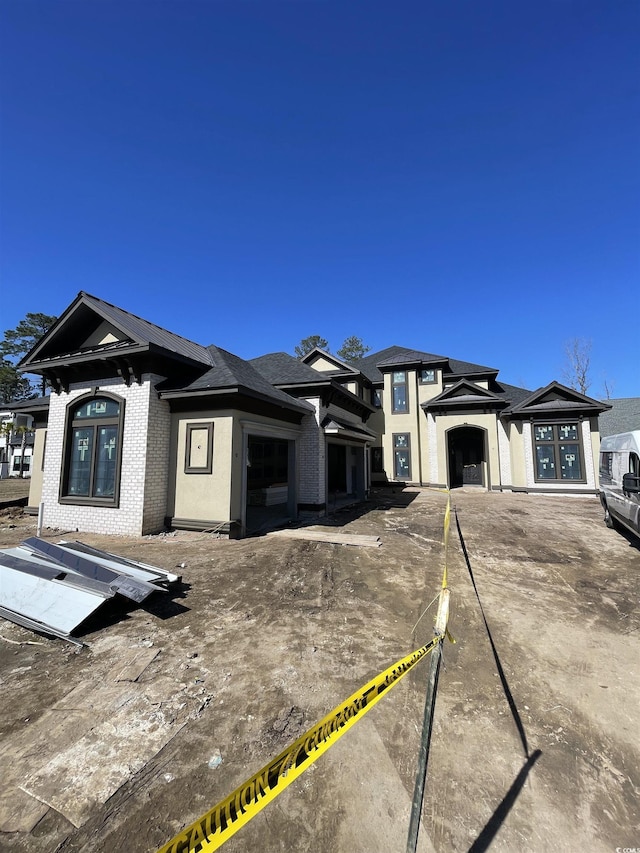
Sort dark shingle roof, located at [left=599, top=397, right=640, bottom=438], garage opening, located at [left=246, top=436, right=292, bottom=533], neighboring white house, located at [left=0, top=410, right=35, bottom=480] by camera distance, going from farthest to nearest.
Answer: neighboring white house, located at [left=0, top=410, right=35, bottom=480] → dark shingle roof, located at [left=599, top=397, right=640, bottom=438] → garage opening, located at [left=246, top=436, right=292, bottom=533]

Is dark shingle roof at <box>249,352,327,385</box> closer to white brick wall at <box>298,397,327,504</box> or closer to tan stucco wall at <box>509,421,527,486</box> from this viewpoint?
white brick wall at <box>298,397,327,504</box>

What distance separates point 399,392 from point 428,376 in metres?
2.31

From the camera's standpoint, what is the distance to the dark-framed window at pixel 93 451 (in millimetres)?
10609

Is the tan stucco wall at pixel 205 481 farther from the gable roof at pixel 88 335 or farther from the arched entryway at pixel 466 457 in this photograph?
the arched entryway at pixel 466 457

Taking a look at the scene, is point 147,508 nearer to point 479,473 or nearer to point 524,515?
point 524,515

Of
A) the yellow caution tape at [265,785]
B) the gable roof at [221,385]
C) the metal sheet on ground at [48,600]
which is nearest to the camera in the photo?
the yellow caution tape at [265,785]

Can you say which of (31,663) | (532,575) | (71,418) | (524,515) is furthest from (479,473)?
(31,663)

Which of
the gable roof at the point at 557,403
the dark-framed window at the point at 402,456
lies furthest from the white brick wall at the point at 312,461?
the gable roof at the point at 557,403

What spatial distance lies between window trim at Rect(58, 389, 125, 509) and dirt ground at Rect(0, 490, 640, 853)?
Answer: 17.6 feet

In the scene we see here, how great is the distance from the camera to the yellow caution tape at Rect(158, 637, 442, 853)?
1.38 m

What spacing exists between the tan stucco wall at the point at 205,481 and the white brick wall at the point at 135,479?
0.39 m

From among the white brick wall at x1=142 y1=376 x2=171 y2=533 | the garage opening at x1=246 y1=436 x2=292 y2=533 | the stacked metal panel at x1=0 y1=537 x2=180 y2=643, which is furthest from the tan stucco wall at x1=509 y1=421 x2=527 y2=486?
the stacked metal panel at x1=0 y1=537 x2=180 y2=643

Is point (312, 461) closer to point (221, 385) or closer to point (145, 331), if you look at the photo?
point (221, 385)

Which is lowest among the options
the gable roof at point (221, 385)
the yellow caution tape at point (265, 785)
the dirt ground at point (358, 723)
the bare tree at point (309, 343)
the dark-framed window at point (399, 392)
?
the dirt ground at point (358, 723)
